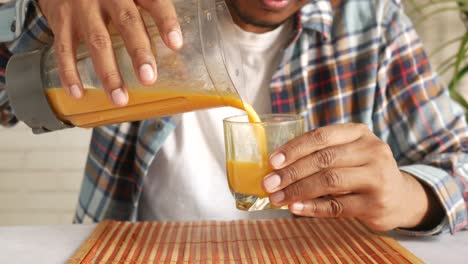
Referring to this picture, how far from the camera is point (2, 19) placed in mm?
1201

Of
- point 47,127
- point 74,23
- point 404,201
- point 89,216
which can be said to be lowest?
point 89,216

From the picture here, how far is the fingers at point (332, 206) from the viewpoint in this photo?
2.86 feet

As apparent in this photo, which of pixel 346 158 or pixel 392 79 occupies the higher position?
pixel 392 79

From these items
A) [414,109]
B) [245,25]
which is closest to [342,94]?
[414,109]

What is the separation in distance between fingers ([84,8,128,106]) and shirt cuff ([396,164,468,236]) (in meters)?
0.55

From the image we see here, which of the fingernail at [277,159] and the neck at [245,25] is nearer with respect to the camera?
the fingernail at [277,159]

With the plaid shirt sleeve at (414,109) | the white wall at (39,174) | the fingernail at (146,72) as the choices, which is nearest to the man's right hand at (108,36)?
the fingernail at (146,72)

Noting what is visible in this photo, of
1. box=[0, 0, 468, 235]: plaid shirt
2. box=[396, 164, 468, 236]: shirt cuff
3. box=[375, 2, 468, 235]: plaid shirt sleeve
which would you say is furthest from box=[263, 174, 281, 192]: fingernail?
box=[0, 0, 468, 235]: plaid shirt

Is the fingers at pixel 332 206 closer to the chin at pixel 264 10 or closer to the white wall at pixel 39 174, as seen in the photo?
the chin at pixel 264 10

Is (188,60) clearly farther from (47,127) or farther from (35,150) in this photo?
(35,150)

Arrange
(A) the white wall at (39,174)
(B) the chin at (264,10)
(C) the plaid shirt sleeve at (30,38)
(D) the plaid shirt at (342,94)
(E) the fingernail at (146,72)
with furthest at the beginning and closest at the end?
(A) the white wall at (39,174), (D) the plaid shirt at (342,94), (B) the chin at (264,10), (C) the plaid shirt sleeve at (30,38), (E) the fingernail at (146,72)

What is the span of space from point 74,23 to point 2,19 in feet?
1.44

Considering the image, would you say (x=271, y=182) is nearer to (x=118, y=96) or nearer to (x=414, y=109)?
(x=118, y=96)

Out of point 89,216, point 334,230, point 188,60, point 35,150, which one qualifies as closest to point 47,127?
point 188,60
